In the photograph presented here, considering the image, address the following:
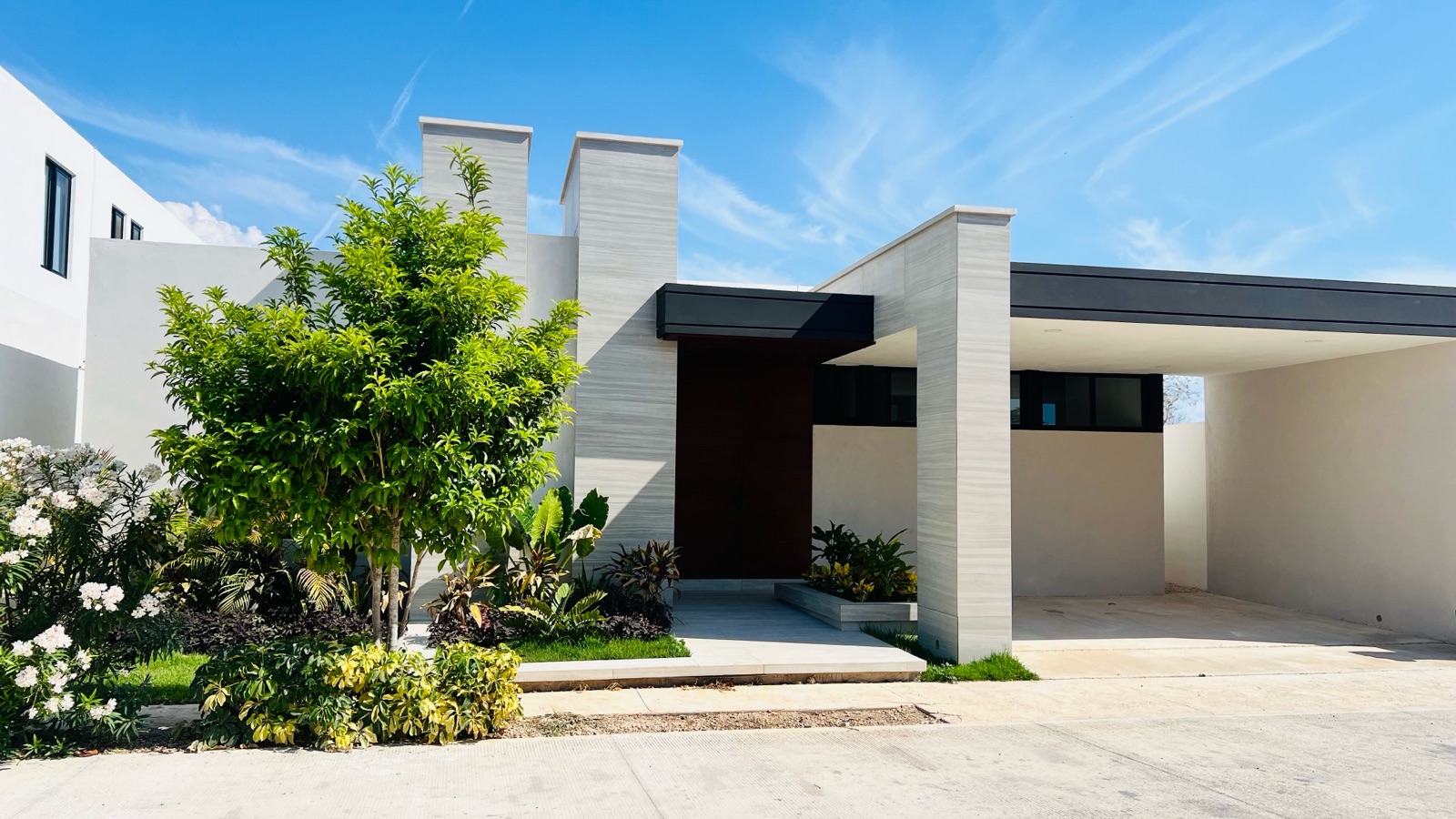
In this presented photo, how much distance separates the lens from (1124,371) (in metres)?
14.5

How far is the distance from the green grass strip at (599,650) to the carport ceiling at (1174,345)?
15.9 feet

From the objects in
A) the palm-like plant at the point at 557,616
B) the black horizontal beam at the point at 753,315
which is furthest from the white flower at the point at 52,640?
the black horizontal beam at the point at 753,315

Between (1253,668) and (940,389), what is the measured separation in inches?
170

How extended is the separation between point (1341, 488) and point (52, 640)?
14.2 m

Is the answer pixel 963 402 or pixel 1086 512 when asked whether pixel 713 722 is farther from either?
pixel 1086 512

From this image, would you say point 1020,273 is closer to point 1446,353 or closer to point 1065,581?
point 1446,353

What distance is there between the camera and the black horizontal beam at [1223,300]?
9.58 m

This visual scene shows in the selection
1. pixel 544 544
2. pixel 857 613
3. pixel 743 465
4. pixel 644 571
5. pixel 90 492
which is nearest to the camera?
pixel 90 492

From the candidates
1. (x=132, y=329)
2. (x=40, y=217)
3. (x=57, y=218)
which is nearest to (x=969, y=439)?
(x=132, y=329)

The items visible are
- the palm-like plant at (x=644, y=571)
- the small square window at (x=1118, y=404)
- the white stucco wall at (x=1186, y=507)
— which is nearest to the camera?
the palm-like plant at (x=644, y=571)

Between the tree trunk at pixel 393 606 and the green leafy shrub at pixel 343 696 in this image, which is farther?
the tree trunk at pixel 393 606

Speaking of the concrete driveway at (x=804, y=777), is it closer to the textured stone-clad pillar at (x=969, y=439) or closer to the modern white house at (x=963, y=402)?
the textured stone-clad pillar at (x=969, y=439)

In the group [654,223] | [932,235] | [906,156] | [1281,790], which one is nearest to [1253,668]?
[1281,790]

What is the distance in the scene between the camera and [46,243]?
1653 cm
